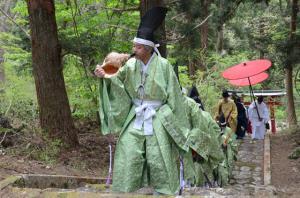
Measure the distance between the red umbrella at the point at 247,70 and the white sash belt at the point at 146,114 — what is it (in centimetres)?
785

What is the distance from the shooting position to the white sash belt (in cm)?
466

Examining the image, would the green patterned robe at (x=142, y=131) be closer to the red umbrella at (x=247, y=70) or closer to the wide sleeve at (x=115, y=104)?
the wide sleeve at (x=115, y=104)

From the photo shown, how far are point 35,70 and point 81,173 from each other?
220cm

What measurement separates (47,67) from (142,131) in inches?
167

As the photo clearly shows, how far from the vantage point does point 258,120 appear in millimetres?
14508

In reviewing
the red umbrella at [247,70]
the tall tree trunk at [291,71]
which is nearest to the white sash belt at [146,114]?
the red umbrella at [247,70]

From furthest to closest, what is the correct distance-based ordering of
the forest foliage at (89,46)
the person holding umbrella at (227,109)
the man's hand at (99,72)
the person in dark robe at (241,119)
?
the person in dark robe at (241,119) → the person holding umbrella at (227,109) → the forest foliage at (89,46) → the man's hand at (99,72)

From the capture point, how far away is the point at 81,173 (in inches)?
304

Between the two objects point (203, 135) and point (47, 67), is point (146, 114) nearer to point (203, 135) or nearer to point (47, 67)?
point (203, 135)

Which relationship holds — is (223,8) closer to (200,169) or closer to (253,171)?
(253,171)

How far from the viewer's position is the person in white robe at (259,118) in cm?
1451

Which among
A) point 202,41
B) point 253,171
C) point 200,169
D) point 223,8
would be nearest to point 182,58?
point 202,41

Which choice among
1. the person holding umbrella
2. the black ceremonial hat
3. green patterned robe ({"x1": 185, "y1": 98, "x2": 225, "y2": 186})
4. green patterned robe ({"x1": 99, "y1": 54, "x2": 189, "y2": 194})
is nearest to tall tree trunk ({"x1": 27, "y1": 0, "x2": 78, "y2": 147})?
green patterned robe ({"x1": 185, "y1": 98, "x2": 225, "y2": 186})

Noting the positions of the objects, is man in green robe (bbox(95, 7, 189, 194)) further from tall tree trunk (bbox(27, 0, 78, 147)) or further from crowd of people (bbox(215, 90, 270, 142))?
crowd of people (bbox(215, 90, 270, 142))
